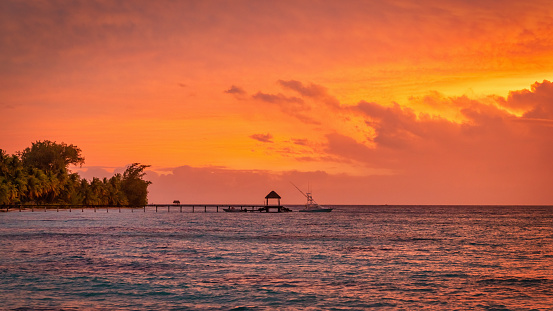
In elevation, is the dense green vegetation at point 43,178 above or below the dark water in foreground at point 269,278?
above

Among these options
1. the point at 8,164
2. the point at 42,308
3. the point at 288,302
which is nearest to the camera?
the point at 42,308

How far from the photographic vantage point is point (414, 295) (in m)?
27.0

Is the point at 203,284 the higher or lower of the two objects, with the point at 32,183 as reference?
lower

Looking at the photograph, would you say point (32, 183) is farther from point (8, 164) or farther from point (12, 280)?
point (12, 280)

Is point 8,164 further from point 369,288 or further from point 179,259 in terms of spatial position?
point 369,288

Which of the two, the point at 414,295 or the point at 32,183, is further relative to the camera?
the point at 32,183

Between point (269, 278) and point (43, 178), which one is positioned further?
point (43, 178)

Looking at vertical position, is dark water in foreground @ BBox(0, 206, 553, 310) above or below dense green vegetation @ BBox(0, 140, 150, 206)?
below

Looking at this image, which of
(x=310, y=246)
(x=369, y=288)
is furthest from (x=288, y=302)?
(x=310, y=246)

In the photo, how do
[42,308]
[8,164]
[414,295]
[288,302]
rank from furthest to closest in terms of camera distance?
[8,164], [414,295], [288,302], [42,308]

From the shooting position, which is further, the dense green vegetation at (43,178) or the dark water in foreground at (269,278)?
the dense green vegetation at (43,178)

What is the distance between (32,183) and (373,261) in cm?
13839

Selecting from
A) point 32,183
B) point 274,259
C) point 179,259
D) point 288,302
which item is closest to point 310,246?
point 274,259

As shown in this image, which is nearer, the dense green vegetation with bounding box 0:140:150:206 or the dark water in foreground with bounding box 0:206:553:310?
the dark water in foreground with bounding box 0:206:553:310
